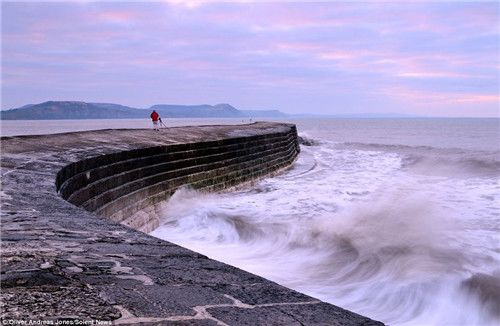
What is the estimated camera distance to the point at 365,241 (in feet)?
29.0

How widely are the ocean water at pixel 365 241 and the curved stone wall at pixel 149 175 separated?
1.40 feet

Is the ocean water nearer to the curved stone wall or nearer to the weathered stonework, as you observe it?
the curved stone wall

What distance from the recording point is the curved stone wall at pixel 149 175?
25.0 ft

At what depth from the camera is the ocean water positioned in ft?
20.5

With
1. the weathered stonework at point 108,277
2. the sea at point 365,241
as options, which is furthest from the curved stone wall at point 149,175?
the weathered stonework at point 108,277

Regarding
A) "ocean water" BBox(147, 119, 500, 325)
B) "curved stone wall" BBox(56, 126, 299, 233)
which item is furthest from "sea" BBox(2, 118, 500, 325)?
"curved stone wall" BBox(56, 126, 299, 233)

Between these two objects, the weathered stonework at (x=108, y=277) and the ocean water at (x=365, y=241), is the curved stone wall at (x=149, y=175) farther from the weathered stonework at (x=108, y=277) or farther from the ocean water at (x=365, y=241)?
the weathered stonework at (x=108, y=277)

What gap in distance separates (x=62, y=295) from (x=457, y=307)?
5.02 meters

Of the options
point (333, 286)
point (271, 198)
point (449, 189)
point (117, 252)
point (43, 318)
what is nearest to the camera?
point (43, 318)

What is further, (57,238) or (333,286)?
(333,286)

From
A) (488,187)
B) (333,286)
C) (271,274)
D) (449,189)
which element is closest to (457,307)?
(333,286)

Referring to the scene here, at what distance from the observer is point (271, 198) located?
45.9 feet

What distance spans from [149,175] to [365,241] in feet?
14.9

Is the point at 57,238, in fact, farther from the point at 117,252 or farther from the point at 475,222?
the point at 475,222
